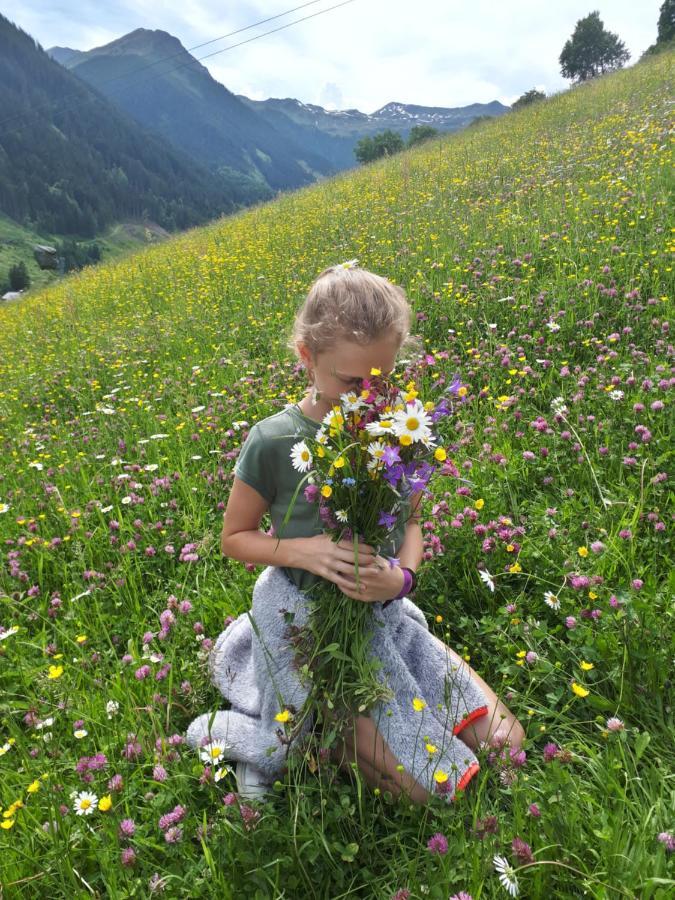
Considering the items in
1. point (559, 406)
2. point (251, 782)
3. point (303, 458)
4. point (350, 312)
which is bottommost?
point (251, 782)

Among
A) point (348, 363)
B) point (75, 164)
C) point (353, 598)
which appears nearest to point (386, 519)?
point (353, 598)

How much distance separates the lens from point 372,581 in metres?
1.54

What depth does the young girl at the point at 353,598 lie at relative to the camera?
1651 mm

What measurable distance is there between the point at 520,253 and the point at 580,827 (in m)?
4.71

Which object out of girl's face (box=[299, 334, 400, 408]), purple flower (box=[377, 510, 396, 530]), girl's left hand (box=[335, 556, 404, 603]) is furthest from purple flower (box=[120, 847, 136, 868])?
girl's face (box=[299, 334, 400, 408])

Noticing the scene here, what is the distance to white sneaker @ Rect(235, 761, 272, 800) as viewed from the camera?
1670 mm

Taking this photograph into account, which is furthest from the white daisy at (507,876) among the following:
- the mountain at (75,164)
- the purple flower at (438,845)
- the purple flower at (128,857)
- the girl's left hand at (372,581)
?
the mountain at (75,164)

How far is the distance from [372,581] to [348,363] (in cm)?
69

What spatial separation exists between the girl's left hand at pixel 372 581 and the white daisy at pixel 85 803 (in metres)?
0.98

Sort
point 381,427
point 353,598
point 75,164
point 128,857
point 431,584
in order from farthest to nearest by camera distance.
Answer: point 75,164, point 431,584, point 353,598, point 128,857, point 381,427

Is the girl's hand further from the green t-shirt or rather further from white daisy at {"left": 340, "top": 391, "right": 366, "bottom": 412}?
white daisy at {"left": 340, "top": 391, "right": 366, "bottom": 412}

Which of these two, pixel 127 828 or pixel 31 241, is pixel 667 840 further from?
pixel 31 241

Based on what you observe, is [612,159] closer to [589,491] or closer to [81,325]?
[589,491]

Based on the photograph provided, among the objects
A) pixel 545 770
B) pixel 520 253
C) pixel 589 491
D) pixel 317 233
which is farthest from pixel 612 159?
pixel 545 770
